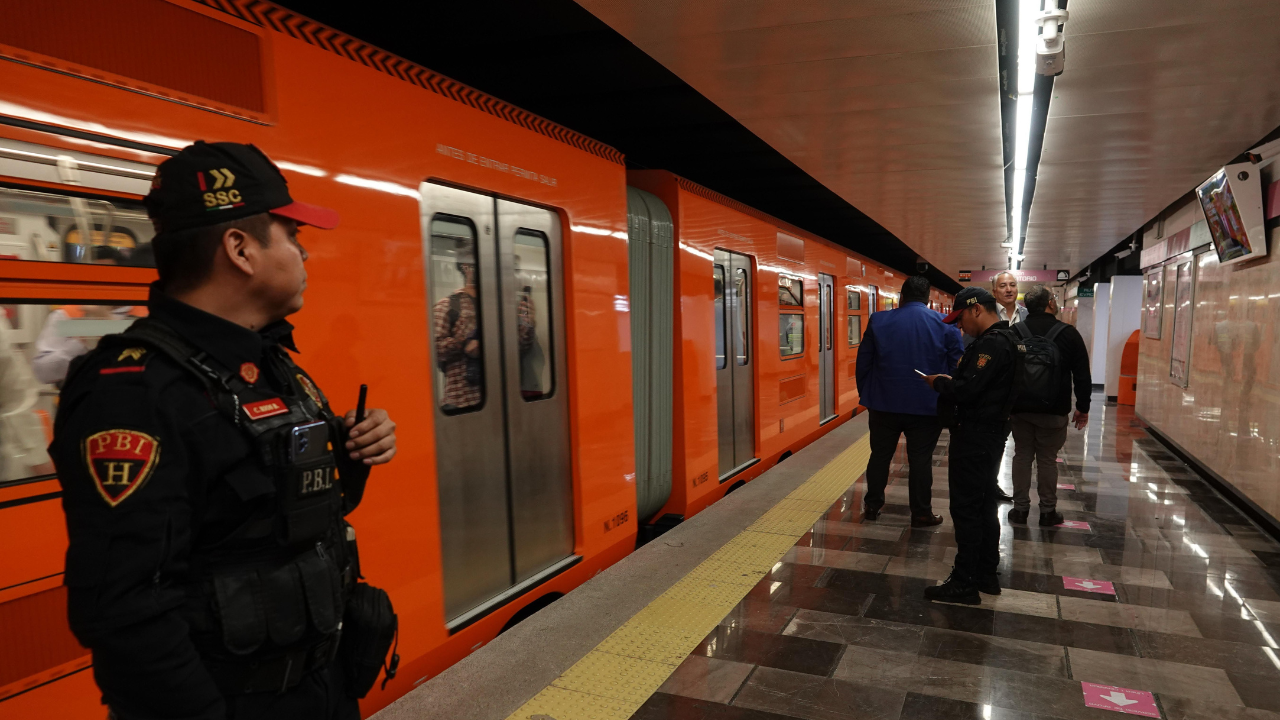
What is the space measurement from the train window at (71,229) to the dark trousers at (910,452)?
472 cm

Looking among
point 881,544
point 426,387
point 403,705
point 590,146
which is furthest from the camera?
point 881,544

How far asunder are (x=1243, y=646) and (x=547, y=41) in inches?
217

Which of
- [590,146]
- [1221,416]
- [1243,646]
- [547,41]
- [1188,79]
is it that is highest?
[547,41]

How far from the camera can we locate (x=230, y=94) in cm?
223

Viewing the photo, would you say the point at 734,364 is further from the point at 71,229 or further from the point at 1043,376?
the point at 71,229

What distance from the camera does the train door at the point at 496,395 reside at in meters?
3.20

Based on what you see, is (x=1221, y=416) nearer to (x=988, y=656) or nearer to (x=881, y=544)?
(x=881, y=544)

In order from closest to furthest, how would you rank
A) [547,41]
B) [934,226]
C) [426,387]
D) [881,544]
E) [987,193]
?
[426,387] → [881,544] → [547,41] → [987,193] → [934,226]

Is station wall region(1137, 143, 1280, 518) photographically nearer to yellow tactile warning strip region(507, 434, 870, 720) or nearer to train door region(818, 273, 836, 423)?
yellow tactile warning strip region(507, 434, 870, 720)

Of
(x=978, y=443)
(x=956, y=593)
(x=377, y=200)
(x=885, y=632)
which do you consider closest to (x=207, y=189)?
(x=377, y=200)

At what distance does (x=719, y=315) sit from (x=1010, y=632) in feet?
11.7

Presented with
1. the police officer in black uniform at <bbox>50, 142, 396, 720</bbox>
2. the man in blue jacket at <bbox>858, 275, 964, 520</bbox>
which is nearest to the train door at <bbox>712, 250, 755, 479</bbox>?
the man in blue jacket at <bbox>858, 275, 964, 520</bbox>

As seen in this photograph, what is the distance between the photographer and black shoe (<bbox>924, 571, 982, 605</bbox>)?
3873 mm

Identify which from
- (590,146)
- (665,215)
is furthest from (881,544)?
(590,146)
